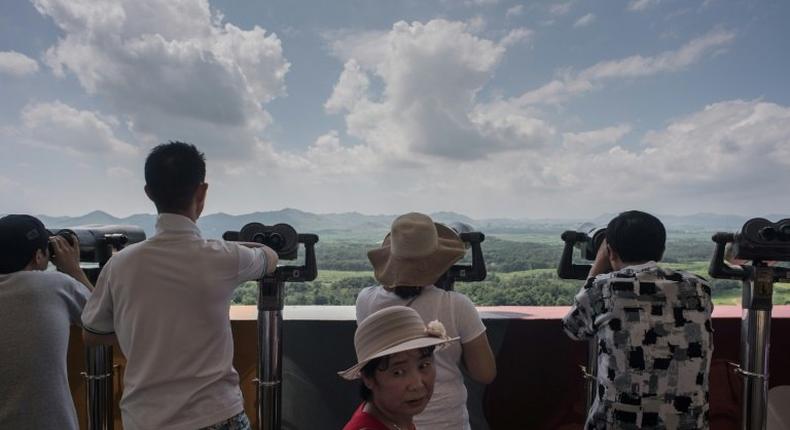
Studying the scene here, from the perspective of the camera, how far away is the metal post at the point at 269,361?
2.21 metres

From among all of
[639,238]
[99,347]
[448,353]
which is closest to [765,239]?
[639,238]

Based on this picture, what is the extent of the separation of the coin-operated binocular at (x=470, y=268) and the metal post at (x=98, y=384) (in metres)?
1.48

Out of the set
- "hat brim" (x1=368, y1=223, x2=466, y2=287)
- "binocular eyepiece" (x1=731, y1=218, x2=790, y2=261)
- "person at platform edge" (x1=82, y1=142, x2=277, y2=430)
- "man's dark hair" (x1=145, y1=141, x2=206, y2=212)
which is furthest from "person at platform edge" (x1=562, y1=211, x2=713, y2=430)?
"man's dark hair" (x1=145, y1=141, x2=206, y2=212)

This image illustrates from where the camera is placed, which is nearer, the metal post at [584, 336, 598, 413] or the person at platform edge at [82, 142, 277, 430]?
the person at platform edge at [82, 142, 277, 430]

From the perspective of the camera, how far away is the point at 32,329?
1.59 meters

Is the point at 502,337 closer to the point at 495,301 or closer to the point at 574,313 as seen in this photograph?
the point at 495,301

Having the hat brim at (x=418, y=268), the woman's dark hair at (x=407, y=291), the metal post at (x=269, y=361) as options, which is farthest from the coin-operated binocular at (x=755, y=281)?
the metal post at (x=269, y=361)

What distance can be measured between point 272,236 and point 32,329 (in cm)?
80

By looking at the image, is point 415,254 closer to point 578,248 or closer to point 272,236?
point 272,236

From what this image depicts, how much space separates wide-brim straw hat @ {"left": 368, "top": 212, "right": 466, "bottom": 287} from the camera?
154 centimetres

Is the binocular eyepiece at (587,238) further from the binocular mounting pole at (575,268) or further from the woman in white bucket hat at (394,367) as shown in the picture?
the woman in white bucket hat at (394,367)

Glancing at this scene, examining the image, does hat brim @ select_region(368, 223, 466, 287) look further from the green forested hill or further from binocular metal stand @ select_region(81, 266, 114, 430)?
binocular metal stand @ select_region(81, 266, 114, 430)

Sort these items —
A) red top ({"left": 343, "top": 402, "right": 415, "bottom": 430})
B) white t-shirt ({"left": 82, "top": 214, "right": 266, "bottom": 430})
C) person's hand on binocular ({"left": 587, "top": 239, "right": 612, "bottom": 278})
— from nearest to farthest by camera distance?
red top ({"left": 343, "top": 402, "right": 415, "bottom": 430}) < white t-shirt ({"left": 82, "top": 214, "right": 266, "bottom": 430}) < person's hand on binocular ({"left": 587, "top": 239, "right": 612, "bottom": 278})

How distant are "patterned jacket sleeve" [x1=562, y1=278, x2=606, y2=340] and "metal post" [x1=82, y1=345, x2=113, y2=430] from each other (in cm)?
191
